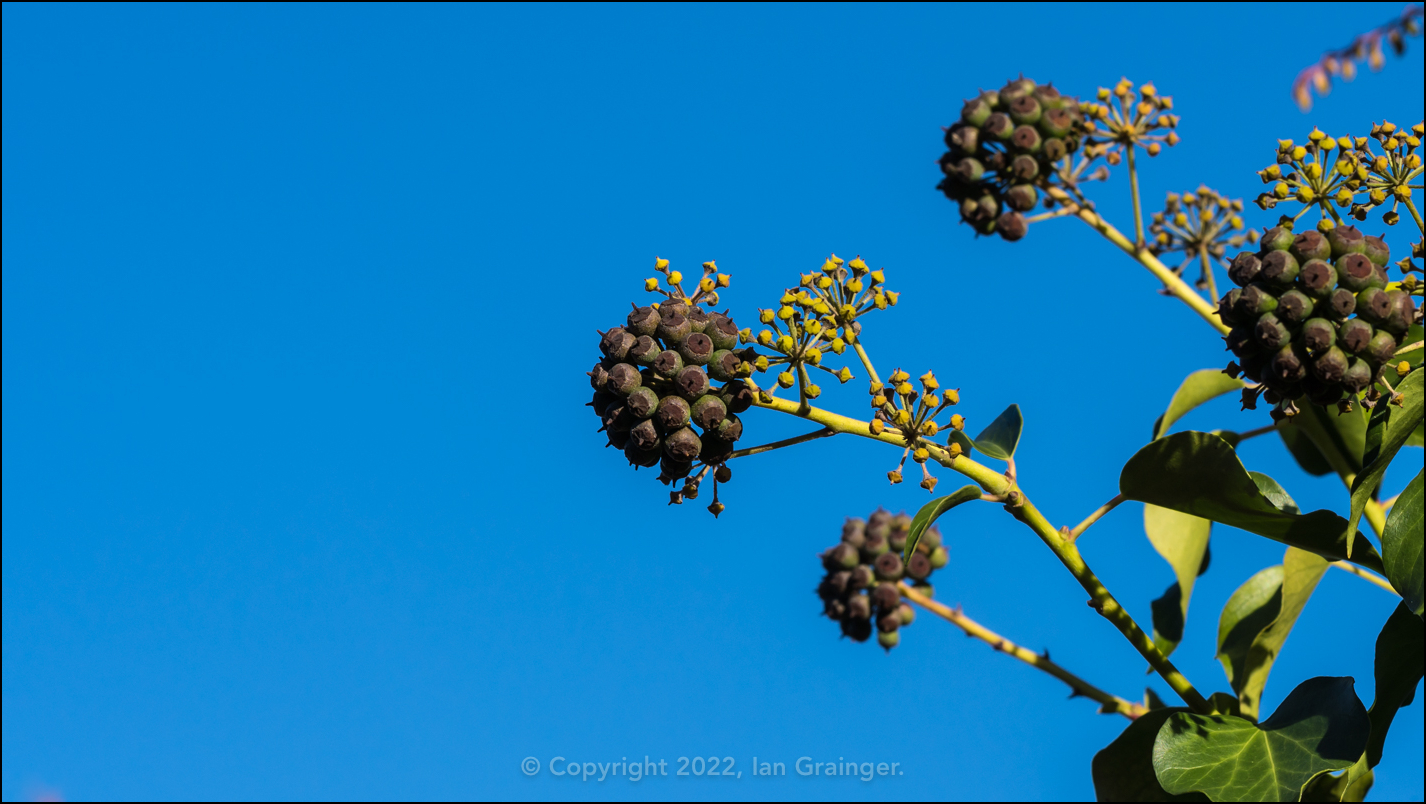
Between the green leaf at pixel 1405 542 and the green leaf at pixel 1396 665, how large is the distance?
1.01 feet

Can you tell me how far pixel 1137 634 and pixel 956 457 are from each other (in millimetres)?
814

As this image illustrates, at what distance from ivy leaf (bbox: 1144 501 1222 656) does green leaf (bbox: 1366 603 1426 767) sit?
93cm

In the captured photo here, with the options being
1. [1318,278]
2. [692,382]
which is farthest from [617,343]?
[1318,278]

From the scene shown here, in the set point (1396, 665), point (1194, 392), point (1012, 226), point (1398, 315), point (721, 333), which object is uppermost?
point (1012, 226)

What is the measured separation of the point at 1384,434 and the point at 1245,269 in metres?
0.60

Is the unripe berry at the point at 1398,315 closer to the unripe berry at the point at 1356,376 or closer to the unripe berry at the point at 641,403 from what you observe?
the unripe berry at the point at 1356,376

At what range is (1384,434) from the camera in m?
3.24

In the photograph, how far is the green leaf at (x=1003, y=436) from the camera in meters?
3.39

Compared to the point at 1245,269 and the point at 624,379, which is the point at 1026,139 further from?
the point at 624,379

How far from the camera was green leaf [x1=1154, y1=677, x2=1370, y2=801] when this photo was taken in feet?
10.5

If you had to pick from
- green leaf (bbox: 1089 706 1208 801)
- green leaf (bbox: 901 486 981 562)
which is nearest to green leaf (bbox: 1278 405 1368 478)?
green leaf (bbox: 1089 706 1208 801)

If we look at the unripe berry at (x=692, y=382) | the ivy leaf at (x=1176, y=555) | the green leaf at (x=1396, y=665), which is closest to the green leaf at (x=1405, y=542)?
the green leaf at (x=1396, y=665)

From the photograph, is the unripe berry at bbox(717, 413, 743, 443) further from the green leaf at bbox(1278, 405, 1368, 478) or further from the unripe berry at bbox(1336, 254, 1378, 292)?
the green leaf at bbox(1278, 405, 1368, 478)

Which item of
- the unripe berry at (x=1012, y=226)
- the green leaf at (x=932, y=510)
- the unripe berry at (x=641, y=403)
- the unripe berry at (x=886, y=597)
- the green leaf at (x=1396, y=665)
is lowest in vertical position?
the green leaf at (x=1396, y=665)
